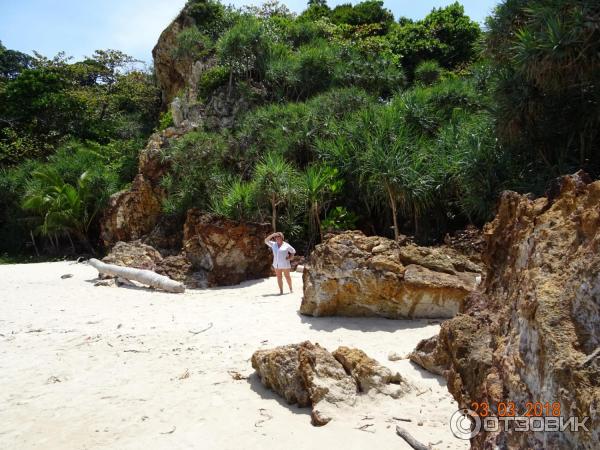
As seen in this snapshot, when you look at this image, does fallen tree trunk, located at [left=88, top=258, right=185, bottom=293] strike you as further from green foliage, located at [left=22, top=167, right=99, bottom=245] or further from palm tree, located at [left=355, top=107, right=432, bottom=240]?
green foliage, located at [left=22, top=167, right=99, bottom=245]

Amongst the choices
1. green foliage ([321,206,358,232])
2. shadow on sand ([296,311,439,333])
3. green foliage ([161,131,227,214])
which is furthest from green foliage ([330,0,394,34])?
shadow on sand ([296,311,439,333])

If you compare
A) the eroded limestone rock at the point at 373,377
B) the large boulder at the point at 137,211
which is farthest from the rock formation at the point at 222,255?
the eroded limestone rock at the point at 373,377

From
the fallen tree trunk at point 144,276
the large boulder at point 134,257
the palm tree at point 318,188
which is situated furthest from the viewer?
the palm tree at point 318,188

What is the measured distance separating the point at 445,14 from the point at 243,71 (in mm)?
10854

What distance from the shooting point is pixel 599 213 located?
2.43m

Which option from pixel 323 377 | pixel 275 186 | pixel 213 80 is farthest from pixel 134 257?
pixel 213 80

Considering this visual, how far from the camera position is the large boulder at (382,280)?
669cm

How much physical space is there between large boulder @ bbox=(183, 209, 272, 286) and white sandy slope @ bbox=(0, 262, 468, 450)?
1.73 metres

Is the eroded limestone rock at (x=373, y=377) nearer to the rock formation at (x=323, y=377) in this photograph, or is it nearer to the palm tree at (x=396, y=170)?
the rock formation at (x=323, y=377)

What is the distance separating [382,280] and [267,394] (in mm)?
2762

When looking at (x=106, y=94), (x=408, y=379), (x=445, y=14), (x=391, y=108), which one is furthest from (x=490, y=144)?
(x=106, y=94)

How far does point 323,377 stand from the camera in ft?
14.4

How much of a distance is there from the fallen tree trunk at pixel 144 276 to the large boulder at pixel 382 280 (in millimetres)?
3816

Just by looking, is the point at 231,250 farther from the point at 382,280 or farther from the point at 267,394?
the point at 267,394
